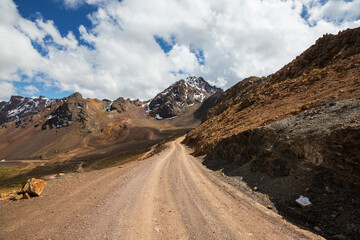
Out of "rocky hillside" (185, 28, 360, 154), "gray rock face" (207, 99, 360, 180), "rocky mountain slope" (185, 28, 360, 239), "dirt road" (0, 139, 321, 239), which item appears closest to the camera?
"dirt road" (0, 139, 321, 239)

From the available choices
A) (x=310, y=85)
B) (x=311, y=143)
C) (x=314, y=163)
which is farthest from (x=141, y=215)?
(x=310, y=85)

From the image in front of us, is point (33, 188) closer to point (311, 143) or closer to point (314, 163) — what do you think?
point (314, 163)

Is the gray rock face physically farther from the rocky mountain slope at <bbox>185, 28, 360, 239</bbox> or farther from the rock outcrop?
the rock outcrop

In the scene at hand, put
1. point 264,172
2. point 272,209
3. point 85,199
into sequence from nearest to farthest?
point 272,209
point 85,199
point 264,172

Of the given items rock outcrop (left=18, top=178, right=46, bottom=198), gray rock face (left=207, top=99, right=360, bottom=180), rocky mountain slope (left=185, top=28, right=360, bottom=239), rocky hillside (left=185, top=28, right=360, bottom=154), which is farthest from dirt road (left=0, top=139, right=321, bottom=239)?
rocky hillside (left=185, top=28, right=360, bottom=154)

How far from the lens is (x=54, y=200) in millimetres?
9125

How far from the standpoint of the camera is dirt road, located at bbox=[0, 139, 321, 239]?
20.3ft

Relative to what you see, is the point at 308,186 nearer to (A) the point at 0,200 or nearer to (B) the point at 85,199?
(B) the point at 85,199

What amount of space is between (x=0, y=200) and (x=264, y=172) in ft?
54.7

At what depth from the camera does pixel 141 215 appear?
25.0 feet

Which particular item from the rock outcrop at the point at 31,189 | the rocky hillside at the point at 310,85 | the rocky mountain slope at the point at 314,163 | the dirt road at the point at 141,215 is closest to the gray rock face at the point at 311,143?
the rocky mountain slope at the point at 314,163

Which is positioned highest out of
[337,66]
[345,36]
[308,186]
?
[345,36]

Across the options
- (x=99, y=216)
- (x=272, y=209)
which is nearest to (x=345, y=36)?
(x=272, y=209)

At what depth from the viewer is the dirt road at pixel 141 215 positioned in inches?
244
